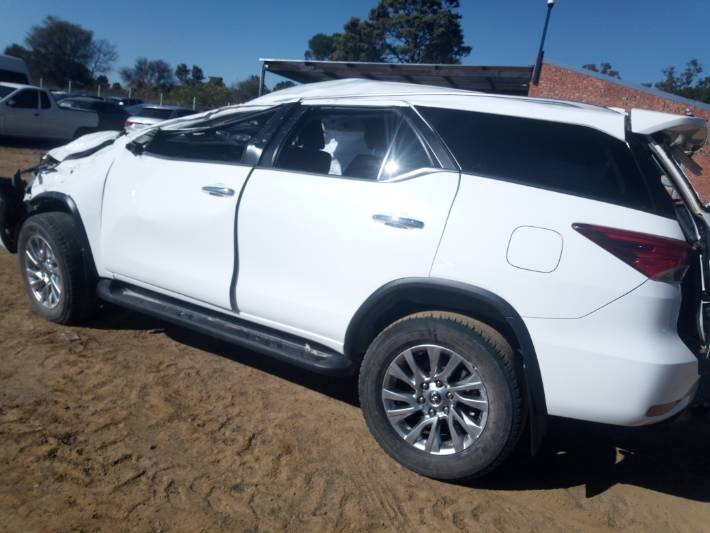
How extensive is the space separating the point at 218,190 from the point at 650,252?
240 cm

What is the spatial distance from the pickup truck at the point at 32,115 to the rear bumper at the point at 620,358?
17.2m

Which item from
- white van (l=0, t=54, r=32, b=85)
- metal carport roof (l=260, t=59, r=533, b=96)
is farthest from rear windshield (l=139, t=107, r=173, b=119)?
metal carport roof (l=260, t=59, r=533, b=96)

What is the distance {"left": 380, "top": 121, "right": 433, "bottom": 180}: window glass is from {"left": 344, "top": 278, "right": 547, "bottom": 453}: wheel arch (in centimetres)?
62

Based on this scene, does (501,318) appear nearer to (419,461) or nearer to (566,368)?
(566,368)

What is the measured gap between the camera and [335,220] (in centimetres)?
328

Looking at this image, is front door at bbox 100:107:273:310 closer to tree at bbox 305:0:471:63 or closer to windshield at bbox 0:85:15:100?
windshield at bbox 0:85:15:100

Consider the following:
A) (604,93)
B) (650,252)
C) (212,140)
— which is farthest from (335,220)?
(604,93)

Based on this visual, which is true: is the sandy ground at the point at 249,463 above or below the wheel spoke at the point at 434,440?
below

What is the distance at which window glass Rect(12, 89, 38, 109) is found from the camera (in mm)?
16297

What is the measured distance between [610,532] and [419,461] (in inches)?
37.0

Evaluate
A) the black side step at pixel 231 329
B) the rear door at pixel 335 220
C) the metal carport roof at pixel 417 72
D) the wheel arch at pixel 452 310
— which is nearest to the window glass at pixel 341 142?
the rear door at pixel 335 220

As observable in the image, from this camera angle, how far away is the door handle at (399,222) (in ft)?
10.00

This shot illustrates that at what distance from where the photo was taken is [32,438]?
3107 millimetres

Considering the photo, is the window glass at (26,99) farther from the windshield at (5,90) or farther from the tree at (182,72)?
the tree at (182,72)
